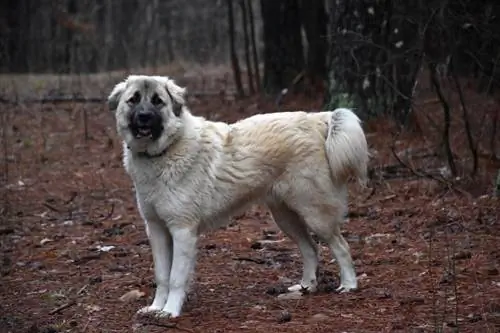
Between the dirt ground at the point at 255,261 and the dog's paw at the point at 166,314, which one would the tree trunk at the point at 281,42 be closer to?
the dirt ground at the point at 255,261

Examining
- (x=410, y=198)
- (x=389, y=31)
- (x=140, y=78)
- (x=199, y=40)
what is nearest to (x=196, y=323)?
(x=140, y=78)

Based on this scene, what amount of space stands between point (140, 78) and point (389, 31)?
20.7 ft

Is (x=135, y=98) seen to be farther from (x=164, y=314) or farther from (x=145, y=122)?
(x=164, y=314)

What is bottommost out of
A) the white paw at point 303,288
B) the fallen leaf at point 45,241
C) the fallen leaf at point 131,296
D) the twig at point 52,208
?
the twig at point 52,208

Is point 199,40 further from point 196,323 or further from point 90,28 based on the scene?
point 196,323

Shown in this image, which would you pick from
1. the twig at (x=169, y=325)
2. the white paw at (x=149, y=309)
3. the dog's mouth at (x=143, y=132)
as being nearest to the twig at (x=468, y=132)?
the dog's mouth at (x=143, y=132)

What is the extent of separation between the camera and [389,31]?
12602 millimetres

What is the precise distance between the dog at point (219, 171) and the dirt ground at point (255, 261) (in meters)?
0.40

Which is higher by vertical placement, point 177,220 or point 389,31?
point 389,31

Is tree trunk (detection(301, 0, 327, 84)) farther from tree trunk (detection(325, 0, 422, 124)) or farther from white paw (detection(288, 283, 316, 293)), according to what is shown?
white paw (detection(288, 283, 316, 293))

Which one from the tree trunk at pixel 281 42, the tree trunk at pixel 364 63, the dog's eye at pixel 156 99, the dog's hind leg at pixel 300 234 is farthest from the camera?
the tree trunk at pixel 281 42

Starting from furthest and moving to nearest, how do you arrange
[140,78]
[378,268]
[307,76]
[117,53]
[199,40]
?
[199,40], [117,53], [307,76], [378,268], [140,78]

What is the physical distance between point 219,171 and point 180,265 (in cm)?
78

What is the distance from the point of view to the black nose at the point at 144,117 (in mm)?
6812
